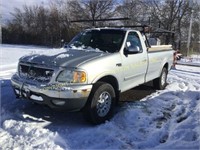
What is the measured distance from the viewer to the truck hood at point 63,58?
491 centimetres

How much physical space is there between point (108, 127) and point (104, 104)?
49cm

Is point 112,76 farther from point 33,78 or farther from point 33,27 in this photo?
point 33,27

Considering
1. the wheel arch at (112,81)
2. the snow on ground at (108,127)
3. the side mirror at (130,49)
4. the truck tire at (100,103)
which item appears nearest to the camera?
the snow on ground at (108,127)

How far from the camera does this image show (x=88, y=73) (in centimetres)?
486

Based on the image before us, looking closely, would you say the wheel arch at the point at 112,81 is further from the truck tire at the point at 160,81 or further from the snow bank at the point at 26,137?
the truck tire at the point at 160,81

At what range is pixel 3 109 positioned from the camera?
5.63m

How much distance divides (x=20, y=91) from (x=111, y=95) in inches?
67.0

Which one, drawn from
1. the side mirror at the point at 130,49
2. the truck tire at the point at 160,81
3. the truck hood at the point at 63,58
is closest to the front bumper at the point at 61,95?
the truck hood at the point at 63,58

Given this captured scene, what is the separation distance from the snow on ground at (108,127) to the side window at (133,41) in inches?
53.4

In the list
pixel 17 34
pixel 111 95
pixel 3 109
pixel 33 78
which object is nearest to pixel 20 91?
pixel 33 78

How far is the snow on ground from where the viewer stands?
4344mm

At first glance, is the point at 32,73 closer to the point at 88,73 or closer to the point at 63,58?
the point at 63,58

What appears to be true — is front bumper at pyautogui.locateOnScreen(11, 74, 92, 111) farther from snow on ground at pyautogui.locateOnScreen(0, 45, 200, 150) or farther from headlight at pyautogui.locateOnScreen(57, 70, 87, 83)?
snow on ground at pyautogui.locateOnScreen(0, 45, 200, 150)

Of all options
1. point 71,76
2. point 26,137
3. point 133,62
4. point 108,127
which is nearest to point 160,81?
point 133,62
